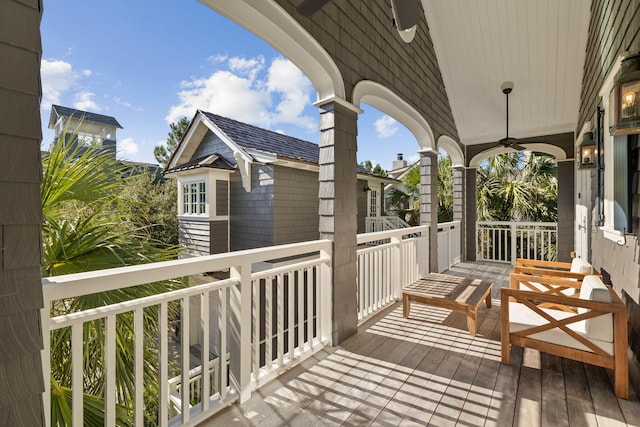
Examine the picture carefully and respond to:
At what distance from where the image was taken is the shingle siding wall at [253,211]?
693cm

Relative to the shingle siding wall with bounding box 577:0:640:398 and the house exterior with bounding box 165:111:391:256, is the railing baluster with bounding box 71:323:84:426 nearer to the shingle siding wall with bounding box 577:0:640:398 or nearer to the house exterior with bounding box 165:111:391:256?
the shingle siding wall with bounding box 577:0:640:398

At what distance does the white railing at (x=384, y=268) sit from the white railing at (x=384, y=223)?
15.1ft

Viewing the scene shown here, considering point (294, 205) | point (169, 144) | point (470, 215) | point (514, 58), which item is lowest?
point (470, 215)

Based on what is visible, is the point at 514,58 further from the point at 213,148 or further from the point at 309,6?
the point at 213,148

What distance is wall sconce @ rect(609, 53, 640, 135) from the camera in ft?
5.68

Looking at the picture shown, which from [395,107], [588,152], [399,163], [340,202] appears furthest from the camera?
[399,163]

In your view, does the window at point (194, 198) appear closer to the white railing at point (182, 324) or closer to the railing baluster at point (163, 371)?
the white railing at point (182, 324)

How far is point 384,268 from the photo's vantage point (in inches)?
150

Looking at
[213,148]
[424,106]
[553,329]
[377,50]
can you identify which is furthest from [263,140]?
[553,329]

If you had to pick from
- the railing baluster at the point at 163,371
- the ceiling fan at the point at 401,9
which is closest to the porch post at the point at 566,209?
the ceiling fan at the point at 401,9

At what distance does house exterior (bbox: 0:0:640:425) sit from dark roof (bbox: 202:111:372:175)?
317cm

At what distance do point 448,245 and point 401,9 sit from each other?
16.8 ft

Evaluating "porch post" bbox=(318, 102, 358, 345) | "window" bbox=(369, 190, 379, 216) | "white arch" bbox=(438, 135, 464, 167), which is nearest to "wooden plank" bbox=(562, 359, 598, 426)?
"porch post" bbox=(318, 102, 358, 345)

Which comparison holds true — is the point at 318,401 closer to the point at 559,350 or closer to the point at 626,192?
the point at 559,350
